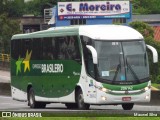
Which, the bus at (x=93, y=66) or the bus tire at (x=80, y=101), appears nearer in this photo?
the bus at (x=93, y=66)

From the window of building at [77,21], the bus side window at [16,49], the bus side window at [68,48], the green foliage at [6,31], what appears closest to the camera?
the bus side window at [68,48]

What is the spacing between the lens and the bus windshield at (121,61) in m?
24.9

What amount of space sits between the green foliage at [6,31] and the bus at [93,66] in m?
53.6

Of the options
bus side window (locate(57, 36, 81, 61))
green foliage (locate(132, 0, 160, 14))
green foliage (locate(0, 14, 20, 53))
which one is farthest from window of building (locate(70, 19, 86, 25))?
bus side window (locate(57, 36, 81, 61))

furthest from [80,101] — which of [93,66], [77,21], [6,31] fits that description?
[77,21]

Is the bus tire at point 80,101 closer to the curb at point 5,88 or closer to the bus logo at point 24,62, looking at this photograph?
the bus logo at point 24,62

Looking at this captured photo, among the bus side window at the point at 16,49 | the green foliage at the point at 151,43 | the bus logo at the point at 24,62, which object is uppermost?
the bus side window at the point at 16,49

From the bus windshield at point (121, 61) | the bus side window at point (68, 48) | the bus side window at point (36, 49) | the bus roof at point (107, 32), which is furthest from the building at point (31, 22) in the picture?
the bus windshield at point (121, 61)

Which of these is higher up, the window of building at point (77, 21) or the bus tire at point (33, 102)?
the bus tire at point (33, 102)

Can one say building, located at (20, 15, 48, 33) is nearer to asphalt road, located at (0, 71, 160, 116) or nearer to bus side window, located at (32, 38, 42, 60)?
asphalt road, located at (0, 71, 160, 116)

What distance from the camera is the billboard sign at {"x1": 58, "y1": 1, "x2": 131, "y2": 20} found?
A: 88.9m

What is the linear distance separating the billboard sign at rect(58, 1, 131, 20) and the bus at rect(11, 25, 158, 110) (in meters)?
59.1

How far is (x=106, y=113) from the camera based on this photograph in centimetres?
1811

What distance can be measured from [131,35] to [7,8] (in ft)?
314
